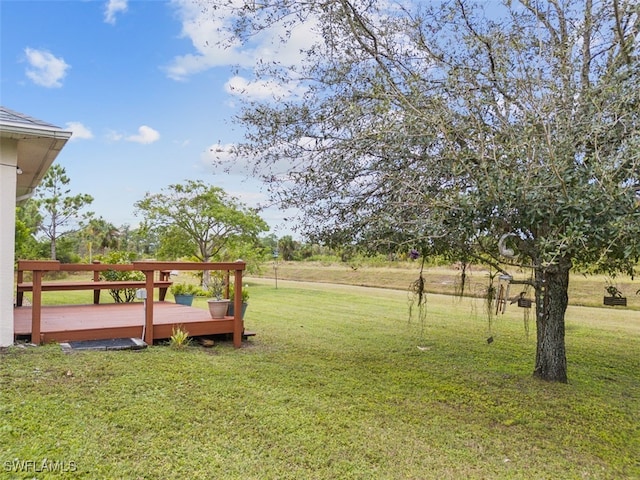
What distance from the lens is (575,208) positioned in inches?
142

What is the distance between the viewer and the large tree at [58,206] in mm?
23266

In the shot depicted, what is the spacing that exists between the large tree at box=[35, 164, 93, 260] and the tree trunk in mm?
24365

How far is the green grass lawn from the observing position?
3146 mm

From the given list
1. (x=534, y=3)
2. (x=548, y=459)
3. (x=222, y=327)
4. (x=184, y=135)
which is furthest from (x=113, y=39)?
(x=548, y=459)

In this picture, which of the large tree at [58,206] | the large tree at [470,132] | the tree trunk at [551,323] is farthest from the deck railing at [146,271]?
the large tree at [58,206]

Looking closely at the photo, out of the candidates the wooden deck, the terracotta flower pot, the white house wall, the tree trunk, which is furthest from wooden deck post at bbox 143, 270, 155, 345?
the tree trunk

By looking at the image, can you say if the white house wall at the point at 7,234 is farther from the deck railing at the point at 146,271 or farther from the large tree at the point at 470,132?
the large tree at the point at 470,132

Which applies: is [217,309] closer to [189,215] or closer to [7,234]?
[7,234]

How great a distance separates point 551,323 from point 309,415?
356 cm

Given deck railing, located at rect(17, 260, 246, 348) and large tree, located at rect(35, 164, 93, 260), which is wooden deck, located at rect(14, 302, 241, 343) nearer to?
deck railing, located at rect(17, 260, 246, 348)

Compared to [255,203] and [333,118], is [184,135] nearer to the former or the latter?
[255,203]

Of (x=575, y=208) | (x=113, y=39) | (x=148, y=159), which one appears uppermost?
(x=113, y=39)

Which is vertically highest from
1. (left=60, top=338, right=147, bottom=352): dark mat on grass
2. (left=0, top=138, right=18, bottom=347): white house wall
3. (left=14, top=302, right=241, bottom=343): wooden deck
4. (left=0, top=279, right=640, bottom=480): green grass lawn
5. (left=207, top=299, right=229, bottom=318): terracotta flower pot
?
(left=0, top=138, right=18, bottom=347): white house wall

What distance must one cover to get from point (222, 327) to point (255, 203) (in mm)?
2251
